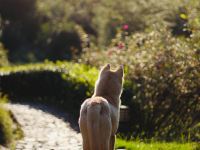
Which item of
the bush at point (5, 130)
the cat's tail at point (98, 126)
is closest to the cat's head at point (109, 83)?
the cat's tail at point (98, 126)

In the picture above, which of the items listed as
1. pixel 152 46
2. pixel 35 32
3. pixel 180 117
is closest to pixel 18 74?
pixel 152 46

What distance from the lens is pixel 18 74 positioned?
745 inches

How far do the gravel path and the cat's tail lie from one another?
3.51 metres

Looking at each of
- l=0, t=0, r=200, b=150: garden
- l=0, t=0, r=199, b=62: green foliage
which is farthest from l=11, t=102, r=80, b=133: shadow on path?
l=0, t=0, r=199, b=62: green foliage

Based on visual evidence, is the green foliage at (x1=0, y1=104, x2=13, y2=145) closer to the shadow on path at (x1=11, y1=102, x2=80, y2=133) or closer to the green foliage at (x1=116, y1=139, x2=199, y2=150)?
the shadow on path at (x1=11, y1=102, x2=80, y2=133)

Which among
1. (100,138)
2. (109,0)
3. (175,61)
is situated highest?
(109,0)

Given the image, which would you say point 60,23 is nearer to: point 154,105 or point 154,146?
point 154,105

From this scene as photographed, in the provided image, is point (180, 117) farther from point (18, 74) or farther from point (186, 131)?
point (18, 74)

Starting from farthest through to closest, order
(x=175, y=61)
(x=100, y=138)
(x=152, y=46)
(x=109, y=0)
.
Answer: (x=109, y=0) → (x=152, y=46) → (x=175, y=61) → (x=100, y=138)

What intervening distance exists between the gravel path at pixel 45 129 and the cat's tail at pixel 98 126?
351 centimetres

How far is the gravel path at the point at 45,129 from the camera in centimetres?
1126

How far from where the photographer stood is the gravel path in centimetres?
1126

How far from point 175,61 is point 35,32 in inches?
921

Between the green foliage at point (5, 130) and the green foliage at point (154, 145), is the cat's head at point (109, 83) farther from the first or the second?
the green foliage at point (5, 130)
